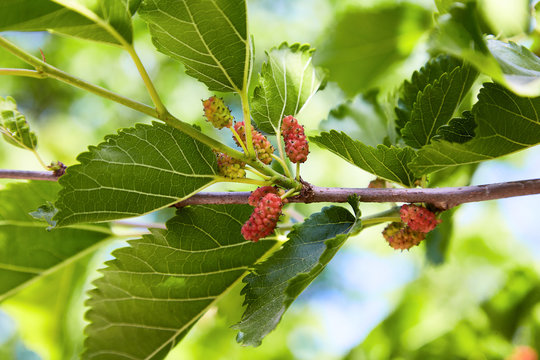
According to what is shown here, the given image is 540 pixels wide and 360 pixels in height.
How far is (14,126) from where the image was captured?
735mm

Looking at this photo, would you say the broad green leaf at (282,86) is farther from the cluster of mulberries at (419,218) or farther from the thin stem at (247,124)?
the cluster of mulberries at (419,218)

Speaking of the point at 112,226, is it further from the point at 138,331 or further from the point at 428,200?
the point at 428,200

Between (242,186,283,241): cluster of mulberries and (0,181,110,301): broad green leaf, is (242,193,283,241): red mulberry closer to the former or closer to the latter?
(242,186,283,241): cluster of mulberries

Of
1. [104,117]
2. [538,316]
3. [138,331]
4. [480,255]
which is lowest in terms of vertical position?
[480,255]

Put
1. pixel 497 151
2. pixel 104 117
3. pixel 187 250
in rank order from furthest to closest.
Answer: pixel 104 117 < pixel 187 250 < pixel 497 151

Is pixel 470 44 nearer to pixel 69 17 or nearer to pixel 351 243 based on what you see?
pixel 69 17

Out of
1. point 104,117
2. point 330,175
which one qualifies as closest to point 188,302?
point 330,175

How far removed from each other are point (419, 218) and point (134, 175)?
415 mm

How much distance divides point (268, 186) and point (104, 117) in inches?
122

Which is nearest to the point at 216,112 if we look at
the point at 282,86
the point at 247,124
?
the point at 247,124

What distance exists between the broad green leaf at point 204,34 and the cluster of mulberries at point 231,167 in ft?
0.38

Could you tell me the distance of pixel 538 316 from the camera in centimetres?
134

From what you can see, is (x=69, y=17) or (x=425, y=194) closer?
(x=69, y=17)

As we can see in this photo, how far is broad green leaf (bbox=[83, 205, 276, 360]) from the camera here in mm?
753
